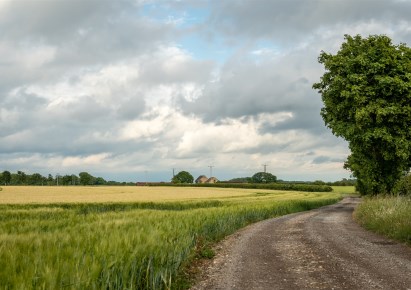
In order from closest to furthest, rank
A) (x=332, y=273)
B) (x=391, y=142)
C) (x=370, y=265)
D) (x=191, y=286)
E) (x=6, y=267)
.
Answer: (x=6, y=267), (x=191, y=286), (x=332, y=273), (x=370, y=265), (x=391, y=142)

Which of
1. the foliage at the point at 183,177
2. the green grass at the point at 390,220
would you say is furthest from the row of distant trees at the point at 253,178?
the green grass at the point at 390,220

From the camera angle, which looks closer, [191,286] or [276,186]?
[191,286]

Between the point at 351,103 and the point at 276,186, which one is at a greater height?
the point at 351,103

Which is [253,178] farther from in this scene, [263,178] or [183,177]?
[183,177]

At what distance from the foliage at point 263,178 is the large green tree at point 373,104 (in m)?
151

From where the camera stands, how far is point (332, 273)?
38.0ft

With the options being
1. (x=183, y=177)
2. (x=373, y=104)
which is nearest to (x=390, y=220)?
(x=373, y=104)

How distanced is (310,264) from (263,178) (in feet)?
589

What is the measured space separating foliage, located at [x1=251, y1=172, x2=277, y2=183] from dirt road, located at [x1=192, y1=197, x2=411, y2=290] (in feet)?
562

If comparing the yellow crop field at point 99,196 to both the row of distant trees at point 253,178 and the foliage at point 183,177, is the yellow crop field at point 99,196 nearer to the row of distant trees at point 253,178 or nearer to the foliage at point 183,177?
the row of distant trees at point 253,178

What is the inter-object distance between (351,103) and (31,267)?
34.8m

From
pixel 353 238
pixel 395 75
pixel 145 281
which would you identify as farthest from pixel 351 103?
pixel 145 281

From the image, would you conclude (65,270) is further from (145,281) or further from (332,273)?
(332,273)

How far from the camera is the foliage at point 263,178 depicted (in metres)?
189
